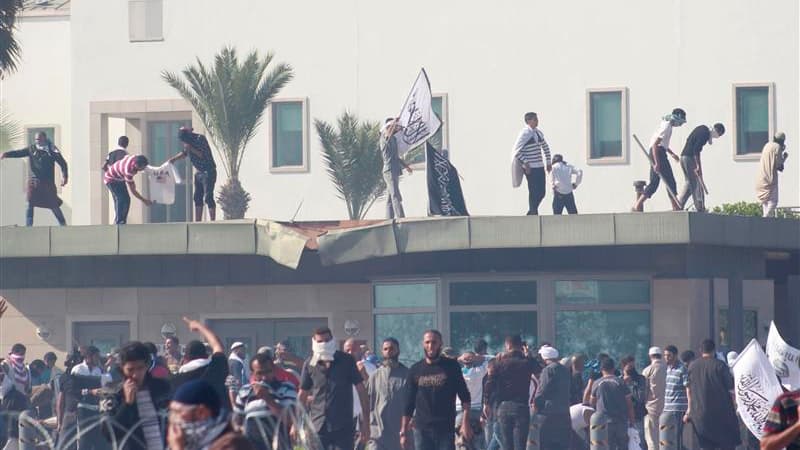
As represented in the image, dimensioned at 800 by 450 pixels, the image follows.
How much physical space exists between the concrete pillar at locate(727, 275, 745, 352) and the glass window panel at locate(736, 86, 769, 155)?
14079mm

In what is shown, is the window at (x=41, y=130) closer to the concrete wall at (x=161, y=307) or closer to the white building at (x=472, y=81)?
the white building at (x=472, y=81)

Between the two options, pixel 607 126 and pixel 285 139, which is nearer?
pixel 607 126

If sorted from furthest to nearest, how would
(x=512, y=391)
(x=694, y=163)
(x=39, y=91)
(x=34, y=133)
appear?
(x=39, y=91) → (x=34, y=133) → (x=694, y=163) → (x=512, y=391)

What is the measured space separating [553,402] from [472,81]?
74.6 ft

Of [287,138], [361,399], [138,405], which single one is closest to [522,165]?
[361,399]

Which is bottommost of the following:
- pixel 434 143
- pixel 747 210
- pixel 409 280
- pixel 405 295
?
pixel 405 295

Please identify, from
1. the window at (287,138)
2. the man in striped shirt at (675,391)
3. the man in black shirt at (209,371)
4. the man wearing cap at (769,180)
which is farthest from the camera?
the window at (287,138)

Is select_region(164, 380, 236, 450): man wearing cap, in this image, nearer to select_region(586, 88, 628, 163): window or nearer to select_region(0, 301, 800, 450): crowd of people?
select_region(0, 301, 800, 450): crowd of people

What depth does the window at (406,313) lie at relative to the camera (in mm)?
29094

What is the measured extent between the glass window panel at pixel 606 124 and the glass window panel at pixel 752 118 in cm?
272

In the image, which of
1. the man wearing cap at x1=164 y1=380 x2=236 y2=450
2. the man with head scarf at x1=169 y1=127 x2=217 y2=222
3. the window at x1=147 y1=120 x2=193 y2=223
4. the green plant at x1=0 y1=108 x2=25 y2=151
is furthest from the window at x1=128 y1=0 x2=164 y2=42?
the man wearing cap at x1=164 y1=380 x2=236 y2=450

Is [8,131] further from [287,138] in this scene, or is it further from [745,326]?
[745,326]

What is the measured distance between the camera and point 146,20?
45250 millimetres

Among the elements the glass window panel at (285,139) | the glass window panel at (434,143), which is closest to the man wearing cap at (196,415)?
the glass window panel at (434,143)
